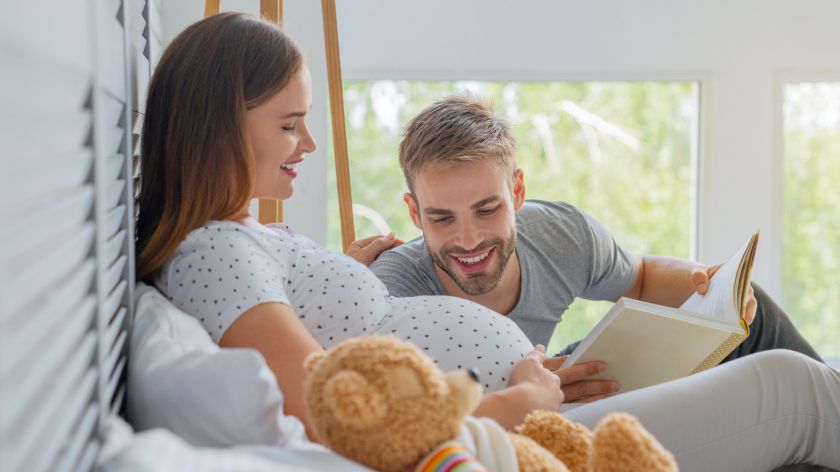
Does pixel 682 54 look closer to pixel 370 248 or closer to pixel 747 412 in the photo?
pixel 370 248

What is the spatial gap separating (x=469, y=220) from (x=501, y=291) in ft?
0.84

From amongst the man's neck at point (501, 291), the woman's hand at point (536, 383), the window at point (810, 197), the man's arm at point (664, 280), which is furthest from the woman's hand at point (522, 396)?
the window at point (810, 197)

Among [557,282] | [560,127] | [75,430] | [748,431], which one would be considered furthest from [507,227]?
[560,127]

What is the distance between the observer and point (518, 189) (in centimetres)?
222

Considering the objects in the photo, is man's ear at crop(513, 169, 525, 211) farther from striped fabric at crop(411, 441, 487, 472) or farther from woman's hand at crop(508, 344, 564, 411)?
striped fabric at crop(411, 441, 487, 472)

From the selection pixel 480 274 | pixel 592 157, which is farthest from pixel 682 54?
pixel 480 274

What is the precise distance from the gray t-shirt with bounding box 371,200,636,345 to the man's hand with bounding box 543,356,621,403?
50 cm

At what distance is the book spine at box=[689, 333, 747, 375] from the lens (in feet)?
5.27

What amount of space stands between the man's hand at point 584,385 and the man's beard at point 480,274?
44 centimetres

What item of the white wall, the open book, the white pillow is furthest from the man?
the white wall

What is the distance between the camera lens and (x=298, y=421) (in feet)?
3.54

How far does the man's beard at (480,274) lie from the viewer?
6.82ft

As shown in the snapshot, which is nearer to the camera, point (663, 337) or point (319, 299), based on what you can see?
point (319, 299)

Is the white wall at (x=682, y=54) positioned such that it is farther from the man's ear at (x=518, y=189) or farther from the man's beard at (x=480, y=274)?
the man's beard at (x=480, y=274)
